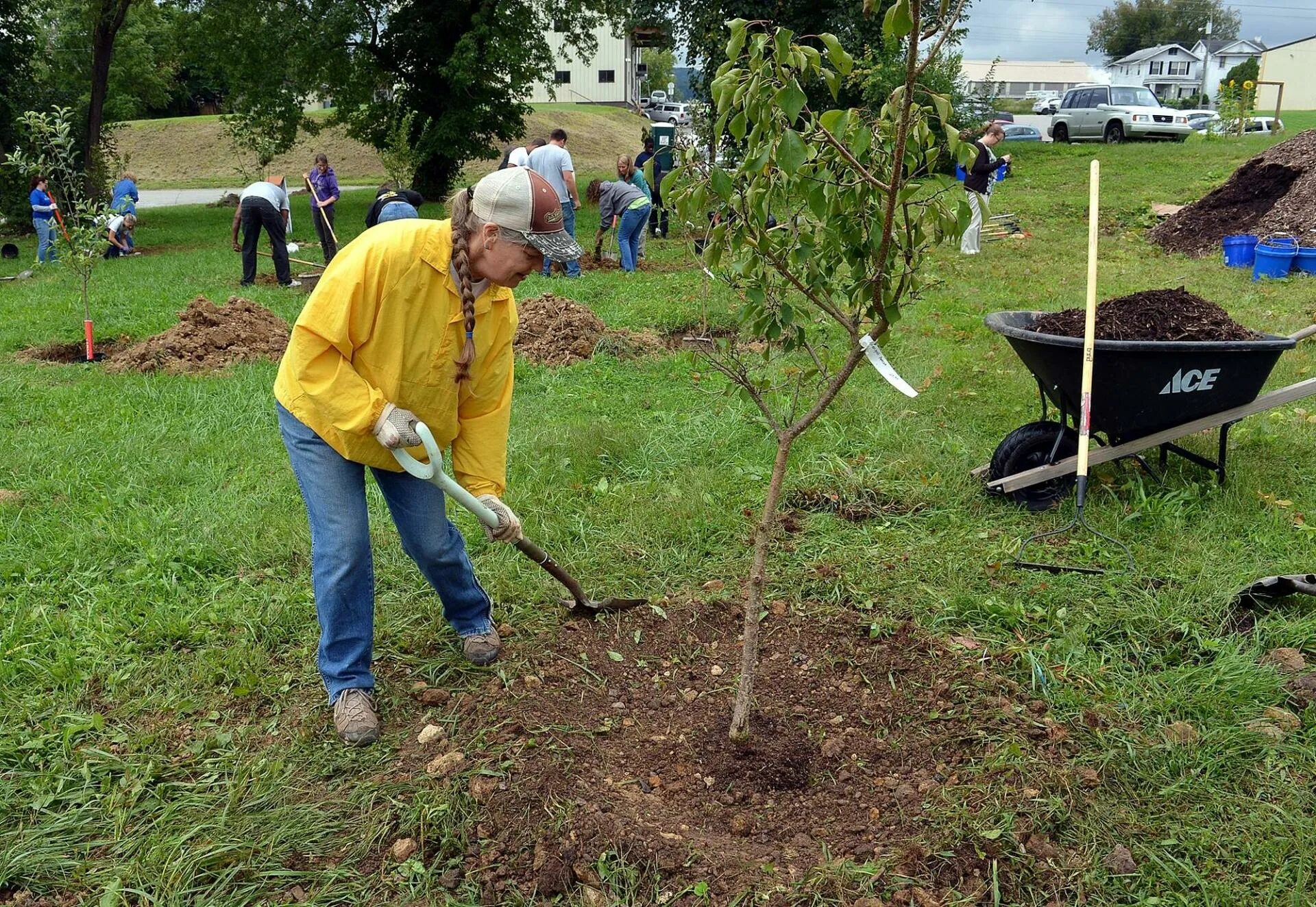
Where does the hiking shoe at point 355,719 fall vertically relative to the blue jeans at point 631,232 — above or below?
below

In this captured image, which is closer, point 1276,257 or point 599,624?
point 599,624

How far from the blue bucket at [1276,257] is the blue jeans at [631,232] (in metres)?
6.30

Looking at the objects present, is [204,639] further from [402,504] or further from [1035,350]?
[1035,350]

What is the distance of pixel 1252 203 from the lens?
39.7 ft

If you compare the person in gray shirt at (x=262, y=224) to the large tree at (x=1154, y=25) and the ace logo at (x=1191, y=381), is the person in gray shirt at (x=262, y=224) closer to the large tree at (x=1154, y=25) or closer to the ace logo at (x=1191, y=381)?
the ace logo at (x=1191, y=381)

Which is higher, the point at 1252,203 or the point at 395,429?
the point at 1252,203

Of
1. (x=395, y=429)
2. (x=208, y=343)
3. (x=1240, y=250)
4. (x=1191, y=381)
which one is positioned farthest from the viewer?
(x=1240, y=250)

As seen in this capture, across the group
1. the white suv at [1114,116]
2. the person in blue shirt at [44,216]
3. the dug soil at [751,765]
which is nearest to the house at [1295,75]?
the white suv at [1114,116]

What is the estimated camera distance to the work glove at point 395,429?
109 inches

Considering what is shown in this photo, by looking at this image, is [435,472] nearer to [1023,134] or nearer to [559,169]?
[559,169]

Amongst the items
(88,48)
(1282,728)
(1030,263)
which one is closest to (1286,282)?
(1030,263)

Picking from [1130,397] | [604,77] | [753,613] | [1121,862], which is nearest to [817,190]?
[753,613]

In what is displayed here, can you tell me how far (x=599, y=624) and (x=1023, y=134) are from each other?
94.0ft

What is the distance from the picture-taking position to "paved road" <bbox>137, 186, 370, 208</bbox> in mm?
24548
